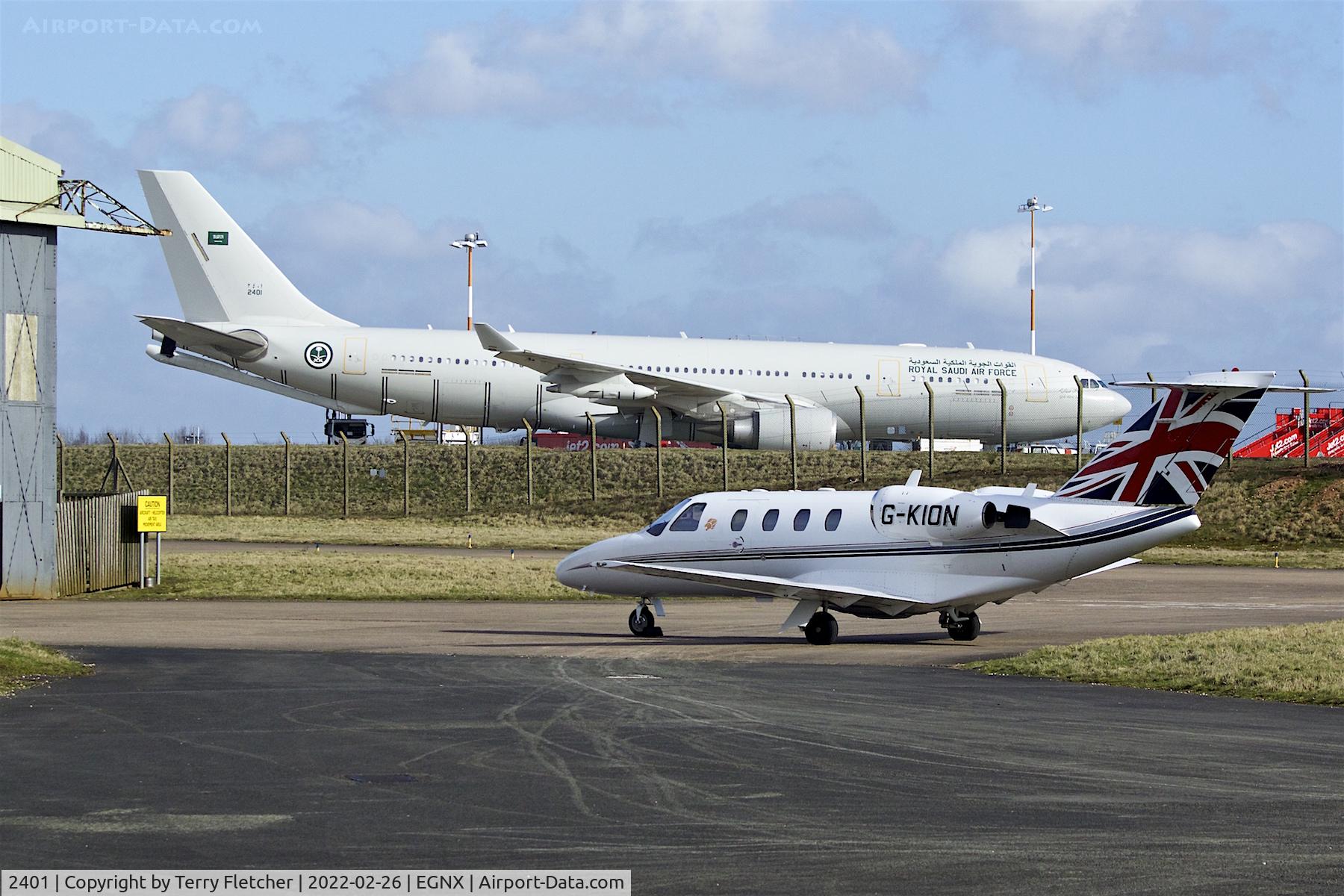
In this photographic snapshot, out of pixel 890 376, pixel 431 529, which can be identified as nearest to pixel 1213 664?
pixel 431 529

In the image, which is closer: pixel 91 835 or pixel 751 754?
pixel 91 835

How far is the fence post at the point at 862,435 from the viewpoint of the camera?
4938 cm

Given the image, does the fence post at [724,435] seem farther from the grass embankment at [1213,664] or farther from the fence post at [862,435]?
the grass embankment at [1213,664]

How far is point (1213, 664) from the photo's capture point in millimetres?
18547

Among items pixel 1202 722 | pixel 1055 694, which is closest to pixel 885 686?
pixel 1055 694

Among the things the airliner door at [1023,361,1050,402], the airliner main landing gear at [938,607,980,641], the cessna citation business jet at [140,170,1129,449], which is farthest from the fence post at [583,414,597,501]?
the airliner main landing gear at [938,607,980,641]

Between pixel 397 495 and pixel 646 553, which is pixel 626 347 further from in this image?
pixel 646 553

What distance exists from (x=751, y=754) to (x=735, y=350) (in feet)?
136

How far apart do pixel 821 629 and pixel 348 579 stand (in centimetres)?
1465

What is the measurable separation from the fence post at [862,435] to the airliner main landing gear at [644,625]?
24.9 meters

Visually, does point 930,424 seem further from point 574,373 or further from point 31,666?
point 31,666

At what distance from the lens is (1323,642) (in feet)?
65.7

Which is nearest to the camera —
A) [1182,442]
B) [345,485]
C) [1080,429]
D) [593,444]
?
[1182,442]

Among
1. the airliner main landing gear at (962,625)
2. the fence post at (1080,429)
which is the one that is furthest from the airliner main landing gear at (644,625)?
the fence post at (1080,429)
